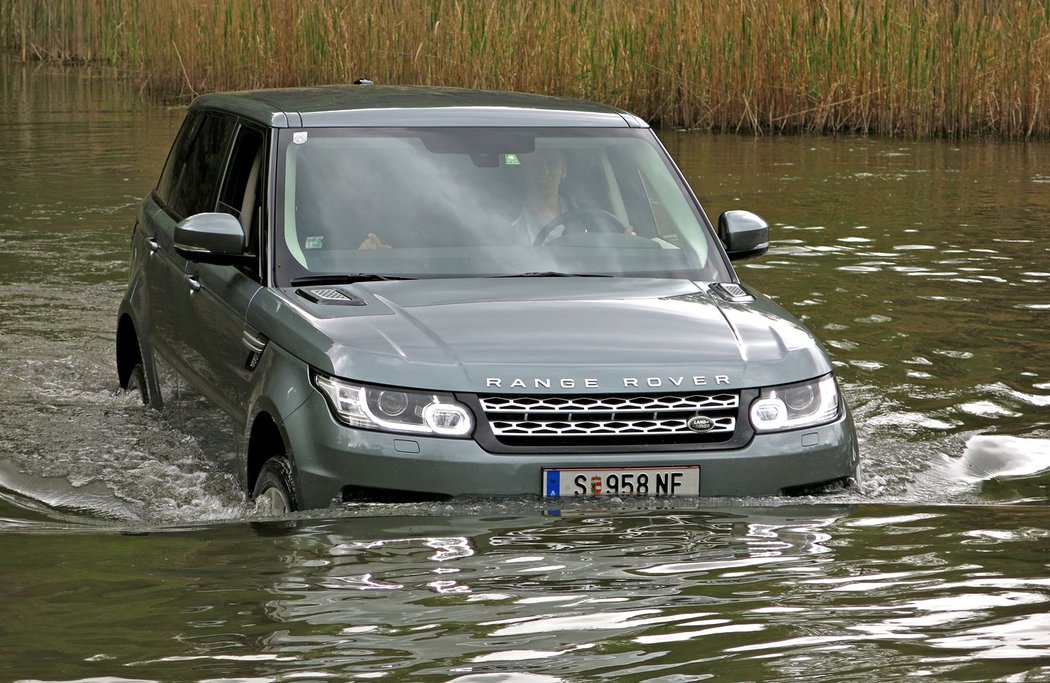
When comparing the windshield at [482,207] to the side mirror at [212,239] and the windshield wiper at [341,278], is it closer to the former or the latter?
the windshield wiper at [341,278]

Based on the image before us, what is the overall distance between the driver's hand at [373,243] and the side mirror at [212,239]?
1.42 ft

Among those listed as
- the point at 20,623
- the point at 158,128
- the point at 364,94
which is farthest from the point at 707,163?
the point at 20,623

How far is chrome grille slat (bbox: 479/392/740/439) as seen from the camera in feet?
17.4

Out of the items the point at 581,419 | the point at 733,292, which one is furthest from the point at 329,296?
the point at 733,292

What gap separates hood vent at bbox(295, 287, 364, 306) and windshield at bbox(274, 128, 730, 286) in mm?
135

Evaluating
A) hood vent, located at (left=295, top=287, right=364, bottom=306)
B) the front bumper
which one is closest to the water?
the front bumper

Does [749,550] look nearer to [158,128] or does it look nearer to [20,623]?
[20,623]

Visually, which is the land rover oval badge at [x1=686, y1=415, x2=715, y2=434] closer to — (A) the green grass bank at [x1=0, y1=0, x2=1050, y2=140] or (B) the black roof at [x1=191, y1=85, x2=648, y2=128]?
(B) the black roof at [x1=191, y1=85, x2=648, y2=128]

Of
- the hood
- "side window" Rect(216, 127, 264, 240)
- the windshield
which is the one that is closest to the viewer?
the hood

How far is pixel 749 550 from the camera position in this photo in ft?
15.7

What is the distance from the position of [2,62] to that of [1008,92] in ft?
61.3

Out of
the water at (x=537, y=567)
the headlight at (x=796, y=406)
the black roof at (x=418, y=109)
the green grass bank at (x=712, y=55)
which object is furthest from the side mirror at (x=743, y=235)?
the green grass bank at (x=712, y=55)

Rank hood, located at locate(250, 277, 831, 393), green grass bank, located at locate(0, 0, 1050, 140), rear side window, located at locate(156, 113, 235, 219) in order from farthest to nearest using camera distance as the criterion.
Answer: green grass bank, located at locate(0, 0, 1050, 140) → rear side window, located at locate(156, 113, 235, 219) → hood, located at locate(250, 277, 831, 393)

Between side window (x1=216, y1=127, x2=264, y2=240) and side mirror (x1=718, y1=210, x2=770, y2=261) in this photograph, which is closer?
side window (x1=216, y1=127, x2=264, y2=240)
